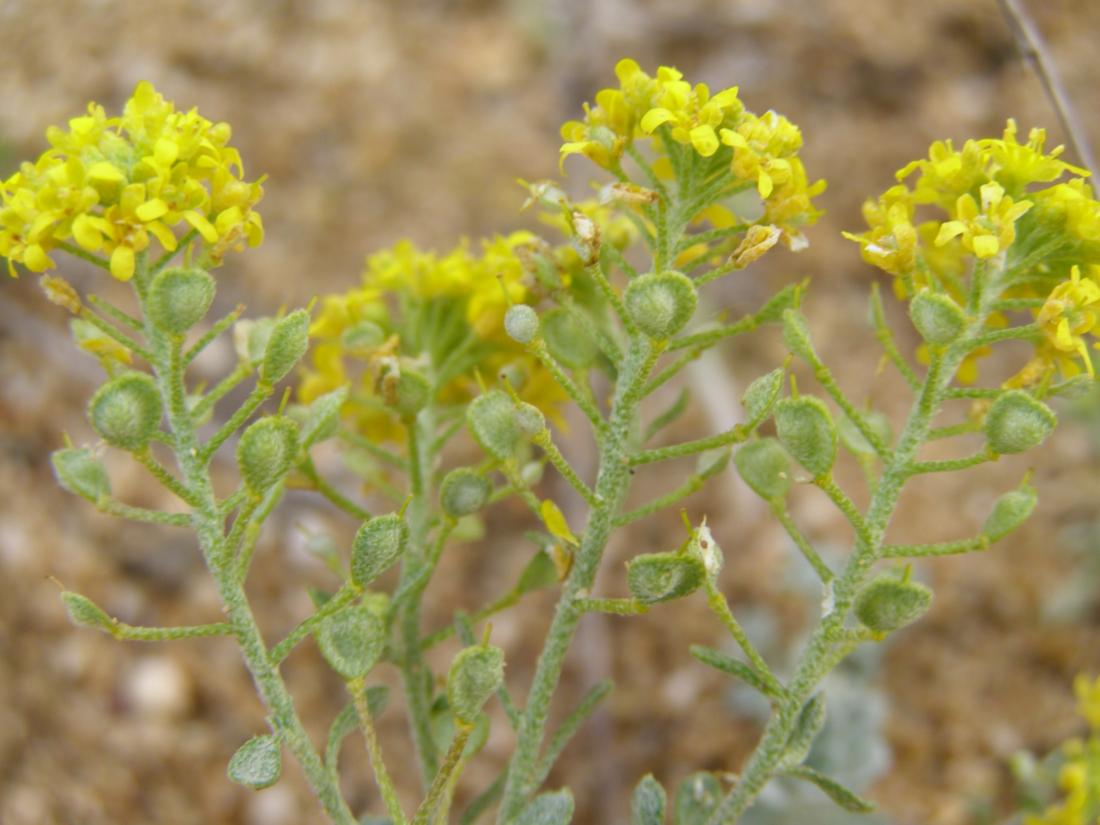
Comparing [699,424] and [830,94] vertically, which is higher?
[830,94]

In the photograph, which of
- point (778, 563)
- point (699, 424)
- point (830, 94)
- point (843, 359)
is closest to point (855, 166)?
point (830, 94)

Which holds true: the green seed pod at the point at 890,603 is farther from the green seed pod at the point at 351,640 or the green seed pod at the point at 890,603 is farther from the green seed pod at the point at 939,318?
the green seed pod at the point at 351,640

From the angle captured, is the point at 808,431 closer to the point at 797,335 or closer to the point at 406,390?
the point at 797,335

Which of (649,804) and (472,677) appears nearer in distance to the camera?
(472,677)

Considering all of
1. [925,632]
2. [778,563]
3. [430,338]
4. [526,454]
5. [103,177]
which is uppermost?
[103,177]

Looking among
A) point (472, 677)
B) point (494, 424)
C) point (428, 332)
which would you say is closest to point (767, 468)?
point (494, 424)

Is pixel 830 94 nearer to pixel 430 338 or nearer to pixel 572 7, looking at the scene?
pixel 572 7
